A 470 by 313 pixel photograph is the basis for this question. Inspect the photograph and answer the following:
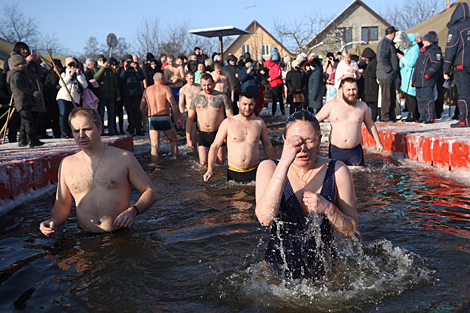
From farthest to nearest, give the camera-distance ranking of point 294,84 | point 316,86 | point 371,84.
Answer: point 294,84 → point 316,86 → point 371,84

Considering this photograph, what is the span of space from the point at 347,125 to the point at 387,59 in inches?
216

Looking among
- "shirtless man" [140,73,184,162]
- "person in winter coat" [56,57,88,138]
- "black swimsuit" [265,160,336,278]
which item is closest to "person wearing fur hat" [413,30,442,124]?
"shirtless man" [140,73,184,162]

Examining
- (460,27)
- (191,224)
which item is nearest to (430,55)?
(460,27)

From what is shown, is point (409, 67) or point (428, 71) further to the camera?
point (409, 67)

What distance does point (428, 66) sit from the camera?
31.7 ft

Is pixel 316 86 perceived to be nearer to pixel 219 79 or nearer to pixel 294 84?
pixel 294 84

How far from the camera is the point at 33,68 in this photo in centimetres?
855

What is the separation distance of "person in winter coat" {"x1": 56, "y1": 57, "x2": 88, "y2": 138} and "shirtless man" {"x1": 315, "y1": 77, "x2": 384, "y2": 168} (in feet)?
20.6

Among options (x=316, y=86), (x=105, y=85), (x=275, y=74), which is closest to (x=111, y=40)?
(x=105, y=85)

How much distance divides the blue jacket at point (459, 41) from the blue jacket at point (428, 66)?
1157mm

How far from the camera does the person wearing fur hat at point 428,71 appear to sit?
31.5 ft

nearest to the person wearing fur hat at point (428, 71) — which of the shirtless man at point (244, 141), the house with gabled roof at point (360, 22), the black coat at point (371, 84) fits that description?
the black coat at point (371, 84)

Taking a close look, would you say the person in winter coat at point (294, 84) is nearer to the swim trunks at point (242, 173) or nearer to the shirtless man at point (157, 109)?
the shirtless man at point (157, 109)

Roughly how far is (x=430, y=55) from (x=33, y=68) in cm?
843
